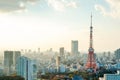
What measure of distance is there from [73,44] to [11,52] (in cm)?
2089

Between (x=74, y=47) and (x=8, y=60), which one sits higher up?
(x=74, y=47)

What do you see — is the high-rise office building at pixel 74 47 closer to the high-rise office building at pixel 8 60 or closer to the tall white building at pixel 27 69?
the high-rise office building at pixel 8 60

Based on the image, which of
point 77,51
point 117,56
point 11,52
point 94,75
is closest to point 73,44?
point 77,51

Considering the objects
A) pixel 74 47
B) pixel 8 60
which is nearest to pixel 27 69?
pixel 8 60

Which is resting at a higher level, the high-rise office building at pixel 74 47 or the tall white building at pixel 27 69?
the high-rise office building at pixel 74 47

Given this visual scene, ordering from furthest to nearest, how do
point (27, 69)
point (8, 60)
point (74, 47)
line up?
point (74, 47) → point (8, 60) → point (27, 69)

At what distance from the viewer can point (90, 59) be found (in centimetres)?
2145

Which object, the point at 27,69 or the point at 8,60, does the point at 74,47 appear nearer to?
the point at 8,60

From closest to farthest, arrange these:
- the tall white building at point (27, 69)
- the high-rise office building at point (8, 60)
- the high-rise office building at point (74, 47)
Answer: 1. the tall white building at point (27, 69)
2. the high-rise office building at point (8, 60)
3. the high-rise office building at point (74, 47)

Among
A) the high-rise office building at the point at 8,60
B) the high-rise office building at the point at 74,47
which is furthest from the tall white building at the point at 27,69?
the high-rise office building at the point at 74,47

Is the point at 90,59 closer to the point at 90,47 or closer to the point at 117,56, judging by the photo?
the point at 90,47

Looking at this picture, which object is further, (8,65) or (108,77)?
(8,65)

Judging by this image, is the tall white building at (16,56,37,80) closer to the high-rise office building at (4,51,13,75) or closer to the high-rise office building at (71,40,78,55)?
the high-rise office building at (4,51,13,75)

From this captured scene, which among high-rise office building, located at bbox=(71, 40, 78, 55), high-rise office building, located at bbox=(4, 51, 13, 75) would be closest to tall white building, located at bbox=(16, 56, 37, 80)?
high-rise office building, located at bbox=(4, 51, 13, 75)
